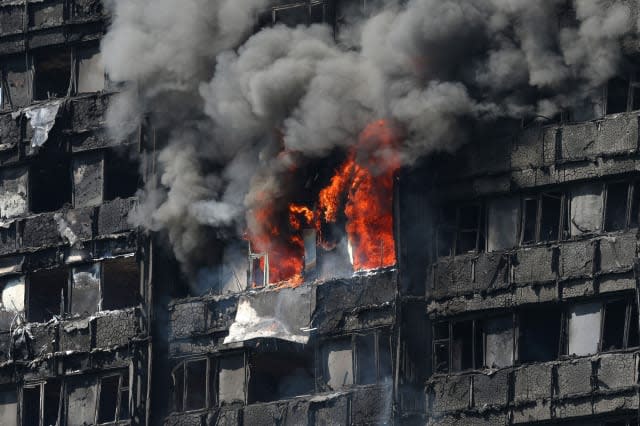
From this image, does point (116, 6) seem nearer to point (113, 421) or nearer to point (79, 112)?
point (79, 112)

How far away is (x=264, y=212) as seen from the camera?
2256 inches

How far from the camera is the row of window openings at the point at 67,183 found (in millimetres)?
61281

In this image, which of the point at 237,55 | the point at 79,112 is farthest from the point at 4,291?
the point at 237,55

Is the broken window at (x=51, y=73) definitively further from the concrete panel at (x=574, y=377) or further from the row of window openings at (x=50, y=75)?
the concrete panel at (x=574, y=377)

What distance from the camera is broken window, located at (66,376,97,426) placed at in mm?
59562

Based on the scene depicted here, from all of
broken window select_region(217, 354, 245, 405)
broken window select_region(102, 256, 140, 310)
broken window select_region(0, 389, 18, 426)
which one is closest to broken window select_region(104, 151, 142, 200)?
broken window select_region(102, 256, 140, 310)

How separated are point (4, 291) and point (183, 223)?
670 cm

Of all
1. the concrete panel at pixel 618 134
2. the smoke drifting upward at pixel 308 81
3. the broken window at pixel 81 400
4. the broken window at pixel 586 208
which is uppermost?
the smoke drifting upward at pixel 308 81

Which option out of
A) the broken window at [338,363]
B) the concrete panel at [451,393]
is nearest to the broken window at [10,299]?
the broken window at [338,363]

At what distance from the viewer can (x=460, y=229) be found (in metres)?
55.1

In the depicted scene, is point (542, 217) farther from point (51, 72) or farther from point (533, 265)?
point (51, 72)

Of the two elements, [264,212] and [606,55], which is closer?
[606,55]

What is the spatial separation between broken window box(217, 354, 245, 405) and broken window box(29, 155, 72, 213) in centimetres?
803

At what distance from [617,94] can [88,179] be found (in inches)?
635
